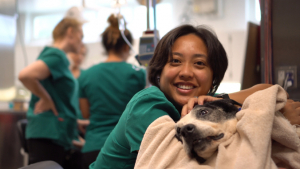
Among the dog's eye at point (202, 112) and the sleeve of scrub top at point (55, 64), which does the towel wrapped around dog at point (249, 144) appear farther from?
the sleeve of scrub top at point (55, 64)

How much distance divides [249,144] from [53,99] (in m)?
1.51

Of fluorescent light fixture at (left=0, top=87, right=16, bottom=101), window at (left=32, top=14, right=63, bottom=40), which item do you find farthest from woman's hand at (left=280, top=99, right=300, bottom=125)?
window at (left=32, top=14, right=63, bottom=40)

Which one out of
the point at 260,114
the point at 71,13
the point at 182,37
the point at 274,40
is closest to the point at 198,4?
the point at 71,13

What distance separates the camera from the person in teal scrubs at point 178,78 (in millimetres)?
862

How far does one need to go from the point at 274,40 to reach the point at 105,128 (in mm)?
1075

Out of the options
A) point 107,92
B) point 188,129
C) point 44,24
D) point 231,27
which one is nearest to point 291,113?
point 188,129

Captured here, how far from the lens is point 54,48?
1.79 metres

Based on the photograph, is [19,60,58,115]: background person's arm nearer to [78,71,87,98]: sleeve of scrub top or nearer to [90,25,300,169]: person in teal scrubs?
[78,71,87,98]: sleeve of scrub top

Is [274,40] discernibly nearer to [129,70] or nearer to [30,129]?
[129,70]

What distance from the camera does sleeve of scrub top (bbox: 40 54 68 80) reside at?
→ 1752 mm


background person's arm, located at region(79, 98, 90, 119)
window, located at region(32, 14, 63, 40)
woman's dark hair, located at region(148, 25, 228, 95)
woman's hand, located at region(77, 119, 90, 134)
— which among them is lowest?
woman's hand, located at region(77, 119, 90, 134)

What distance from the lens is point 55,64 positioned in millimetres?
1761

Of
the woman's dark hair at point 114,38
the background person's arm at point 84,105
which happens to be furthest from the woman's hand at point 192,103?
the background person's arm at point 84,105

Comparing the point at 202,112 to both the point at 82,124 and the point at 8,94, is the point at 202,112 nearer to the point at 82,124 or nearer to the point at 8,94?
the point at 82,124
